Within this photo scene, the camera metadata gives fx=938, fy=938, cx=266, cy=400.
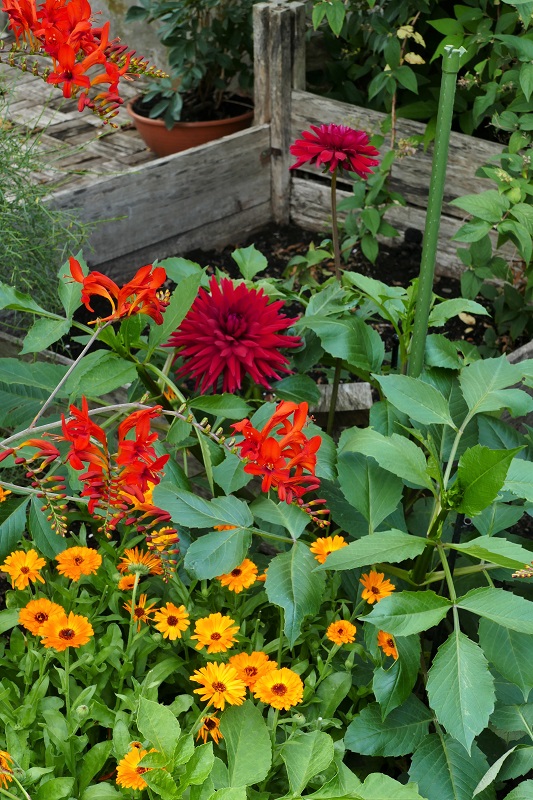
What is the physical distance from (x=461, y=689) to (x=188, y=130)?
2521 mm

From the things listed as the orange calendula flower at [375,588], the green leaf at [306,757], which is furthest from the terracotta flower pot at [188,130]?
the green leaf at [306,757]

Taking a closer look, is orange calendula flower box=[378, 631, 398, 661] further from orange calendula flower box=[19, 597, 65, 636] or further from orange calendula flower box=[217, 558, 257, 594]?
orange calendula flower box=[19, 597, 65, 636]

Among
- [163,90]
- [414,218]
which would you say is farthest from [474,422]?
[163,90]

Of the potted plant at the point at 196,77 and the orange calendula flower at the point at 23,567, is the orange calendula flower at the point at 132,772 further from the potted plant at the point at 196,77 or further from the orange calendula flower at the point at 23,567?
the potted plant at the point at 196,77

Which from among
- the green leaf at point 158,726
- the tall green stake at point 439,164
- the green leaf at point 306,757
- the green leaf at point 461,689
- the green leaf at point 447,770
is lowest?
the green leaf at point 447,770

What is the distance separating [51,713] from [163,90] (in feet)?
8.01

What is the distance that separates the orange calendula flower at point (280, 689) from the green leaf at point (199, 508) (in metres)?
0.20

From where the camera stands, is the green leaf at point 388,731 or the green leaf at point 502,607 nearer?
the green leaf at point 502,607

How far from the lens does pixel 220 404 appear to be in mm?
1332

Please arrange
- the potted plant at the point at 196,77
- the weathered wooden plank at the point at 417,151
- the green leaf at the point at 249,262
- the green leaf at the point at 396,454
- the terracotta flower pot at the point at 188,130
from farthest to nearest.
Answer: the terracotta flower pot at the point at 188,130, the potted plant at the point at 196,77, the weathered wooden plank at the point at 417,151, the green leaf at the point at 249,262, the green leaf at the point at 396,454

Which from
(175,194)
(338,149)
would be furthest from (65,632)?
(175,194)

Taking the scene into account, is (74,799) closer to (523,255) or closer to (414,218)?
(523,255)

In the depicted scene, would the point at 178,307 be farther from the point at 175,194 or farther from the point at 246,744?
the point at 175,194

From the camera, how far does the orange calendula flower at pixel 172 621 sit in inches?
46.6
